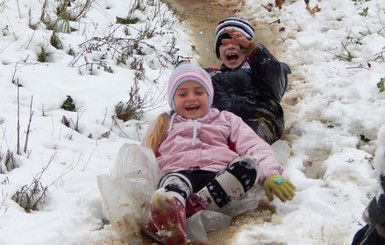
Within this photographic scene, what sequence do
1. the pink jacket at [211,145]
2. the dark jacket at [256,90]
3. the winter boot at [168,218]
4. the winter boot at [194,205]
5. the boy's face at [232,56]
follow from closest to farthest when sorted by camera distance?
the winter boot at [168,218] → the winter boot at [194,205] → the pink jacket at [211,145] → the dark jacket at [256,90] → the boy's face at [232,56]

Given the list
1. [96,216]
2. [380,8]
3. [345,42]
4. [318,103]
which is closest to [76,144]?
[96,216]

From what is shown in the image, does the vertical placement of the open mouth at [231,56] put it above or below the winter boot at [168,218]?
above

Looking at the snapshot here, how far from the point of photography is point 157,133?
425 centimetres

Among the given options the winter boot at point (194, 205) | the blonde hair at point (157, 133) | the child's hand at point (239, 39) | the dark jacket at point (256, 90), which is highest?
the child's hand at point (239, 39)

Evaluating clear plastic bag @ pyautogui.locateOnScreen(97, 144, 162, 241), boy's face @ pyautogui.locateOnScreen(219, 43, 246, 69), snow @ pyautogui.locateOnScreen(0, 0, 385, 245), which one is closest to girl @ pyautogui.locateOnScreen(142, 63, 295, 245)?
clear plastic bag @ pyautogui.locateOnScreen(97, 144, 162, 241)

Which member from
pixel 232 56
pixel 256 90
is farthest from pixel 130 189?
pixel 232 56

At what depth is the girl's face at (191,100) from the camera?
14.2 feet

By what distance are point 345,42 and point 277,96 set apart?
1837mm

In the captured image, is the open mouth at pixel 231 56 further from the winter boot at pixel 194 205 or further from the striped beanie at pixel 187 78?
the winter boot at pixel 194 205

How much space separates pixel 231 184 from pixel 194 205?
0.27 metres

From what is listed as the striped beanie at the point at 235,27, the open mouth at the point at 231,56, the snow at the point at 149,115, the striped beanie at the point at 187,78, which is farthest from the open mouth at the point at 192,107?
the striped beanie at the point at 235,27

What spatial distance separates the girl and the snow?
274 millimetres

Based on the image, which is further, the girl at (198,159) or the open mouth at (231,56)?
the open mouth at (231,56)

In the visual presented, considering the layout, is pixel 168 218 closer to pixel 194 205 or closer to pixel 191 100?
pixel 194 205
